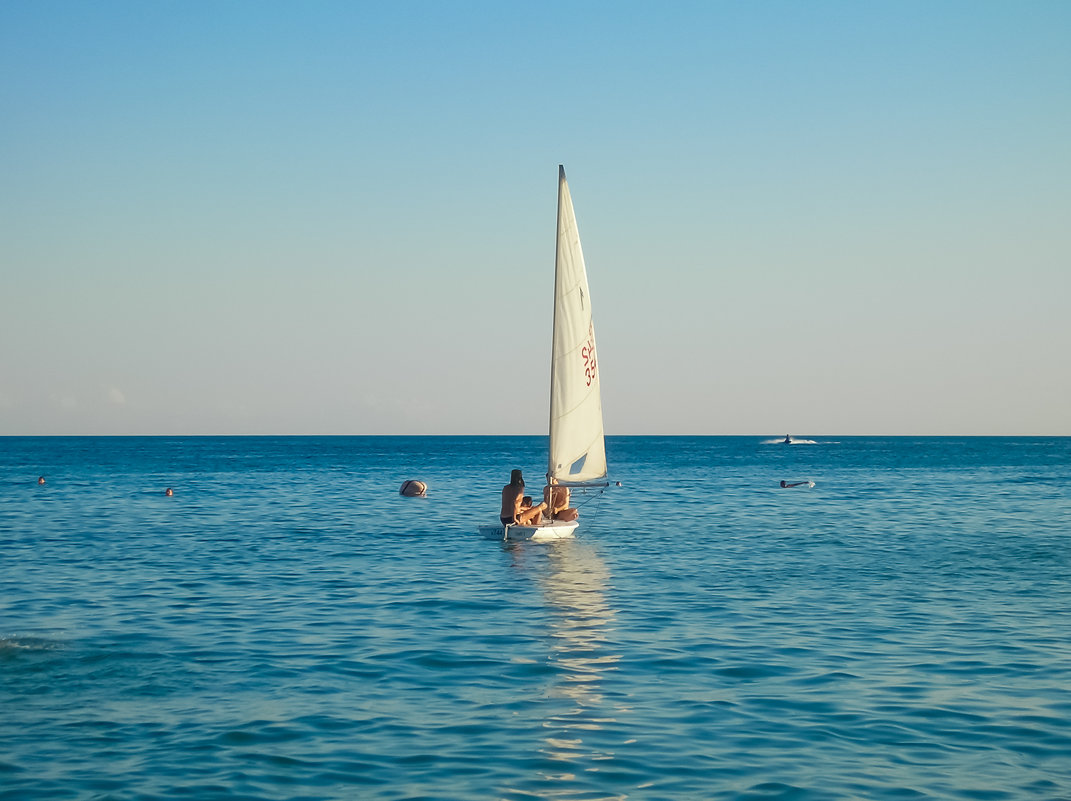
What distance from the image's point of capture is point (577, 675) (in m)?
17.4

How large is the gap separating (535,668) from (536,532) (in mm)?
19297

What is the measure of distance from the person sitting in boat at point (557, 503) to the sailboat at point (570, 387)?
0.26 m

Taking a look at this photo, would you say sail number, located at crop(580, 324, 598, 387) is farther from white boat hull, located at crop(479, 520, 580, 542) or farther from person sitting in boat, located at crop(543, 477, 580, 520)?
white boat hull, located at crop(479, 520, 580, 542)

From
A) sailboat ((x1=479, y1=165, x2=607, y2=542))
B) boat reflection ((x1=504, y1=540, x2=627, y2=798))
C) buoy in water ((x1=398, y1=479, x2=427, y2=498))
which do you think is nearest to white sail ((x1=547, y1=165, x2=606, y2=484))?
sailboat ((x1=479, y1=165, x2=607, y2=542))

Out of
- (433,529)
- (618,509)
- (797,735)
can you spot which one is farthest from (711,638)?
(618,509)

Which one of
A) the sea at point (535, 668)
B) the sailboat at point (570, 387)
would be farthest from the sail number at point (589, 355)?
the sea at point (535, 668)

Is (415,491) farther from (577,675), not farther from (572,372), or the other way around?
(577,675)

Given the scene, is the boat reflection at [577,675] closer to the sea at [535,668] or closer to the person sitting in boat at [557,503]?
the sea at [535,668]

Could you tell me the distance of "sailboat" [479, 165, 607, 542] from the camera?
37.5 meters

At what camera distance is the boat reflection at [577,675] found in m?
12.8

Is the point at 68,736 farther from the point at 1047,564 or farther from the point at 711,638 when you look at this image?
the point at 1047,564

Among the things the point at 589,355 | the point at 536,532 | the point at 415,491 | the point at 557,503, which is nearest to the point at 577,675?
the point at 536,532

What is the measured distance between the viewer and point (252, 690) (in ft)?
54.1

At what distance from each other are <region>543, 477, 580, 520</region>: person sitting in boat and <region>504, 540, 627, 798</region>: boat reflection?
646cm
